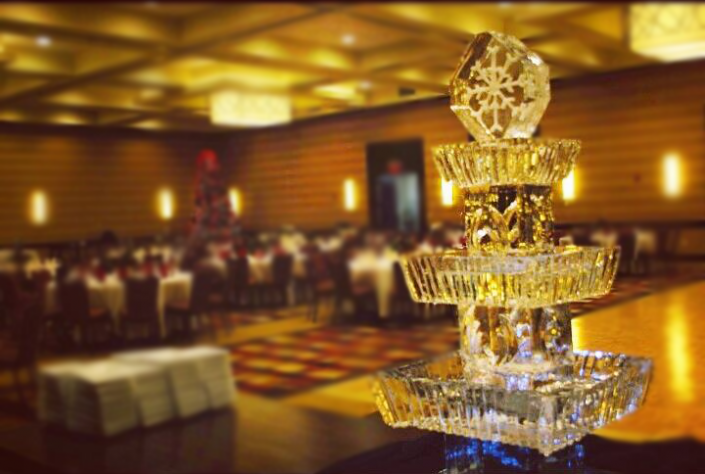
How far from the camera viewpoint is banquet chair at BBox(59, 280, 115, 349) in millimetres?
879

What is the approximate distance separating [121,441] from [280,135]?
0.47 metres

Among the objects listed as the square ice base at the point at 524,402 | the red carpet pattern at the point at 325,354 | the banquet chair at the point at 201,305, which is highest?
the banquet chair at the point at 201,305

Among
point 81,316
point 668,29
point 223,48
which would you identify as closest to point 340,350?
point 81,316

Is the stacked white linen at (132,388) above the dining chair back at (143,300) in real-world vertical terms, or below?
below

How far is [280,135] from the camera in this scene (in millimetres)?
964

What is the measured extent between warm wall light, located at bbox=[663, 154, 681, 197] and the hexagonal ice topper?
7.5 inches

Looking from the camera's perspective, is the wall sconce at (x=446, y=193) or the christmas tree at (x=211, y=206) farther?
the wall sconce at (x=446, y=193)

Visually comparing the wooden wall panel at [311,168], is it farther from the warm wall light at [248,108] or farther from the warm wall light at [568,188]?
the warm wall light at [568,188]

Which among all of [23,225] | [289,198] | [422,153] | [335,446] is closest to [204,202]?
[289,198]

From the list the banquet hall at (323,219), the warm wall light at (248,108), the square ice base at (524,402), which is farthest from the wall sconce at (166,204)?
the square ice base at (524,402)

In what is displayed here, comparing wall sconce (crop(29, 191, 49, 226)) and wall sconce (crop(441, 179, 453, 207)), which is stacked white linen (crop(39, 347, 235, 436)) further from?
wall sconce (crop(441, 179, 453, 207))

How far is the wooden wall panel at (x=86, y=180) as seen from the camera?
2.85ft

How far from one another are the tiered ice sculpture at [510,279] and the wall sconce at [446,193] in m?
0.02

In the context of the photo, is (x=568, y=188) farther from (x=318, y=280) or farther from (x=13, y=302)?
(x=13, y=302)
